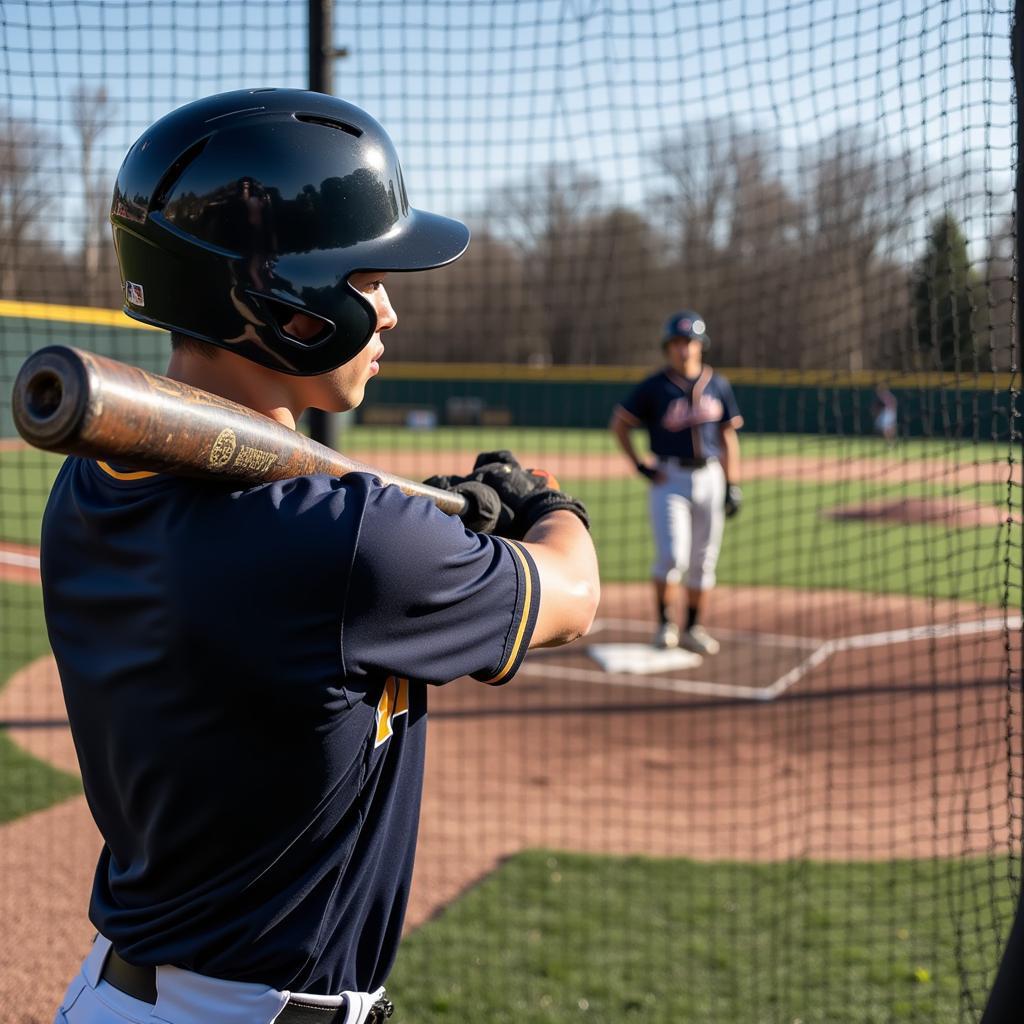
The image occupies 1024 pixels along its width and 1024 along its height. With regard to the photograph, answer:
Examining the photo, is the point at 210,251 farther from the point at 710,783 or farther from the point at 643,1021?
the point at 710,783

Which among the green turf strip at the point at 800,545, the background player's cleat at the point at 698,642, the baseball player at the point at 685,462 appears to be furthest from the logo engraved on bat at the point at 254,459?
the green turf strip at the point at 800,545

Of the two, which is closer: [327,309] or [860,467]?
[327,309]

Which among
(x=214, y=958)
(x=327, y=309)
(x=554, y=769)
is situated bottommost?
(x=554, y=769)

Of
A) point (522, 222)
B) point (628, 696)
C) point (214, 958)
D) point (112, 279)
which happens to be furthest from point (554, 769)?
point (112, 279)

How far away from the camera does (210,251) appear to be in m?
1.48

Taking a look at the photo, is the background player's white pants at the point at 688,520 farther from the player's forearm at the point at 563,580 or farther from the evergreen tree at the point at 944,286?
the player's forearm at the point at 563,580

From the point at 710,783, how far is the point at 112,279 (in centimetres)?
692

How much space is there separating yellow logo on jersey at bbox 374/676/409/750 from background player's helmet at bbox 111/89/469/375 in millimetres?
456

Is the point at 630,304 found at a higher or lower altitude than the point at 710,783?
higher

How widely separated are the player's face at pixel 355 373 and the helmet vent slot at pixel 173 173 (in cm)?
27

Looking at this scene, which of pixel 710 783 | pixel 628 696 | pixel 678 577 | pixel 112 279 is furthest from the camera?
pixel 112 279

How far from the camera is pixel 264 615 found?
132 centimetres

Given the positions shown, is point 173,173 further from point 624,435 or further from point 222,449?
point 624,435

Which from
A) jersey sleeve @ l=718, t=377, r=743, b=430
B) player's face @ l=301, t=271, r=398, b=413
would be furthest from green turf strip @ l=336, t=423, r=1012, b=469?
player's face @ l=301, t=271, r=398, b=413
